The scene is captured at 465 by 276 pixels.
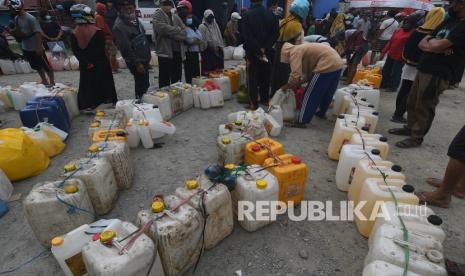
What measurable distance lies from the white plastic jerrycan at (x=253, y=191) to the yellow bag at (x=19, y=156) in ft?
7.79

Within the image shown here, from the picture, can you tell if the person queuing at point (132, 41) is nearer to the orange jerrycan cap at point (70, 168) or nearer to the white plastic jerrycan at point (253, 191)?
the orange jerrycan cap at point (70, 168)

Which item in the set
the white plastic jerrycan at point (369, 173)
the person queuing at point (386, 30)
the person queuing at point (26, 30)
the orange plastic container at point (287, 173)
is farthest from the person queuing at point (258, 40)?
the person queuing at point (386, 30)

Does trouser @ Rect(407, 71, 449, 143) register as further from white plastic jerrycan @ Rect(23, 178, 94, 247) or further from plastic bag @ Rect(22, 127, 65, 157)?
plastic bag @ Rect(22, 127, 65, 157)

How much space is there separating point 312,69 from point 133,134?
274cm

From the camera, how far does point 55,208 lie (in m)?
1.89

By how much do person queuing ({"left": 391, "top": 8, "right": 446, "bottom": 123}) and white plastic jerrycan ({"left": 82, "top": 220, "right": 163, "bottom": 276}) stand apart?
172 inches

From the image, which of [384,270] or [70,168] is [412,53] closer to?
[384,270]

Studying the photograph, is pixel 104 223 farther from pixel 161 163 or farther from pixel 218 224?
pixel 161 163

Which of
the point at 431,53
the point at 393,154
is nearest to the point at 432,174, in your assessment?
the point at 393,154

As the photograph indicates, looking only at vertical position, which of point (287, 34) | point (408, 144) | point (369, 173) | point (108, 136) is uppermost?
point (287, 34)

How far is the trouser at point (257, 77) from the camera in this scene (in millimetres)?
4543

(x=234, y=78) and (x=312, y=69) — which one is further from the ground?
(x=312, y=69)

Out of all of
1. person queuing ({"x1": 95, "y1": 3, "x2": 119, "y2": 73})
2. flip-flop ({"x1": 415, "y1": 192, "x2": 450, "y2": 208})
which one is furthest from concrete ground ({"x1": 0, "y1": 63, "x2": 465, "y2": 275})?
person queuing ({"x1": 95, "y1": 3, "x2": 119, "y2": 73})

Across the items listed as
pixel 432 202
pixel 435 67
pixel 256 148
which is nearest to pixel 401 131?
pixel 435 67
